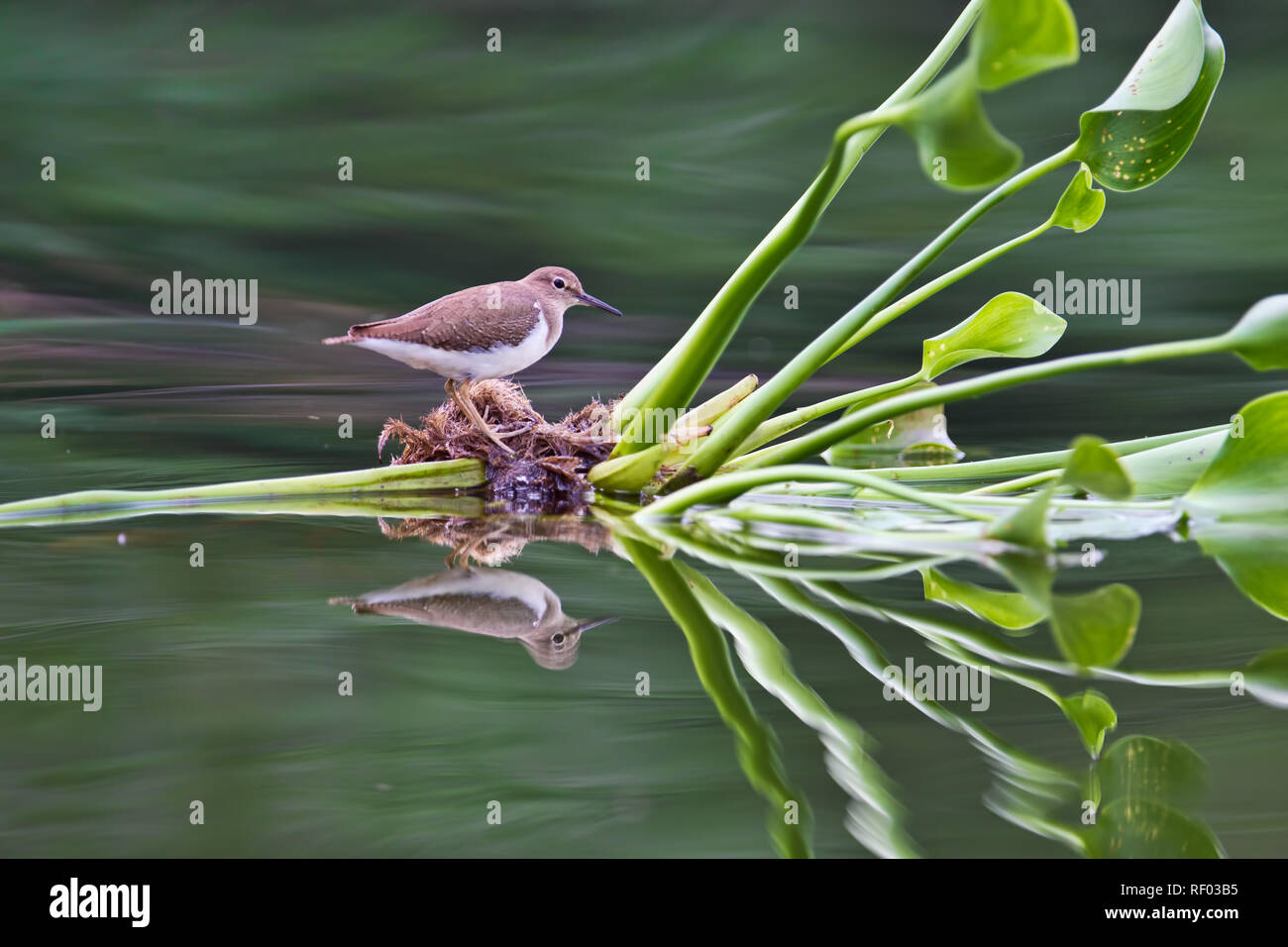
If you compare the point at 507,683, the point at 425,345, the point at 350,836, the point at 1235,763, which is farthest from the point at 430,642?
the point at 425,345

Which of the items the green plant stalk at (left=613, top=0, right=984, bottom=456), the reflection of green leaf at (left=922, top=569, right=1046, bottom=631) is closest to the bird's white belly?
the green plant stalk at (left=613, top=0, right=984, bottom=456)

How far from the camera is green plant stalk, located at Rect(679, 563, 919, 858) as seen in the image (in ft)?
3.23

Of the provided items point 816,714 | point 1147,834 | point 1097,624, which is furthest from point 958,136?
point 1147,834

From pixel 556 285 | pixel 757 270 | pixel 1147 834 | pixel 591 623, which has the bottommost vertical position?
pixel 1147 834

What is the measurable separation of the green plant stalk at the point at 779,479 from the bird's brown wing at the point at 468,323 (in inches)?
22.8

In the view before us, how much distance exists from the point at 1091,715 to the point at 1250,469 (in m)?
0.85

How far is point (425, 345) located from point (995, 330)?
3.93 feet

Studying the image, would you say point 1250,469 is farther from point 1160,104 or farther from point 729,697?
point 729,697

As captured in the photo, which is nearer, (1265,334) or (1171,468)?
(1265,334)

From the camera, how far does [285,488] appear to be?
226cm

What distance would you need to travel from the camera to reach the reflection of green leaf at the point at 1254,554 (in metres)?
1.64

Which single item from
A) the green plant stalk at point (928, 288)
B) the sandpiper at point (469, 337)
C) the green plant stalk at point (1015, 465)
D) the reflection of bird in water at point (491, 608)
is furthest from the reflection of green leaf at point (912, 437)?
the reflection of bird in water at point (491, 608)

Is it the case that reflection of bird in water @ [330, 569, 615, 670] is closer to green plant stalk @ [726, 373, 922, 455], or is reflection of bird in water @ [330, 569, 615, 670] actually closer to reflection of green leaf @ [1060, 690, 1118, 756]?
reflection of green leaf @ [1060, 690, 1118, 756]

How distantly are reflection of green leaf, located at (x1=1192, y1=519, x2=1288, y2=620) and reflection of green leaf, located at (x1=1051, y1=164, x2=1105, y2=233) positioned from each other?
2.14ft
